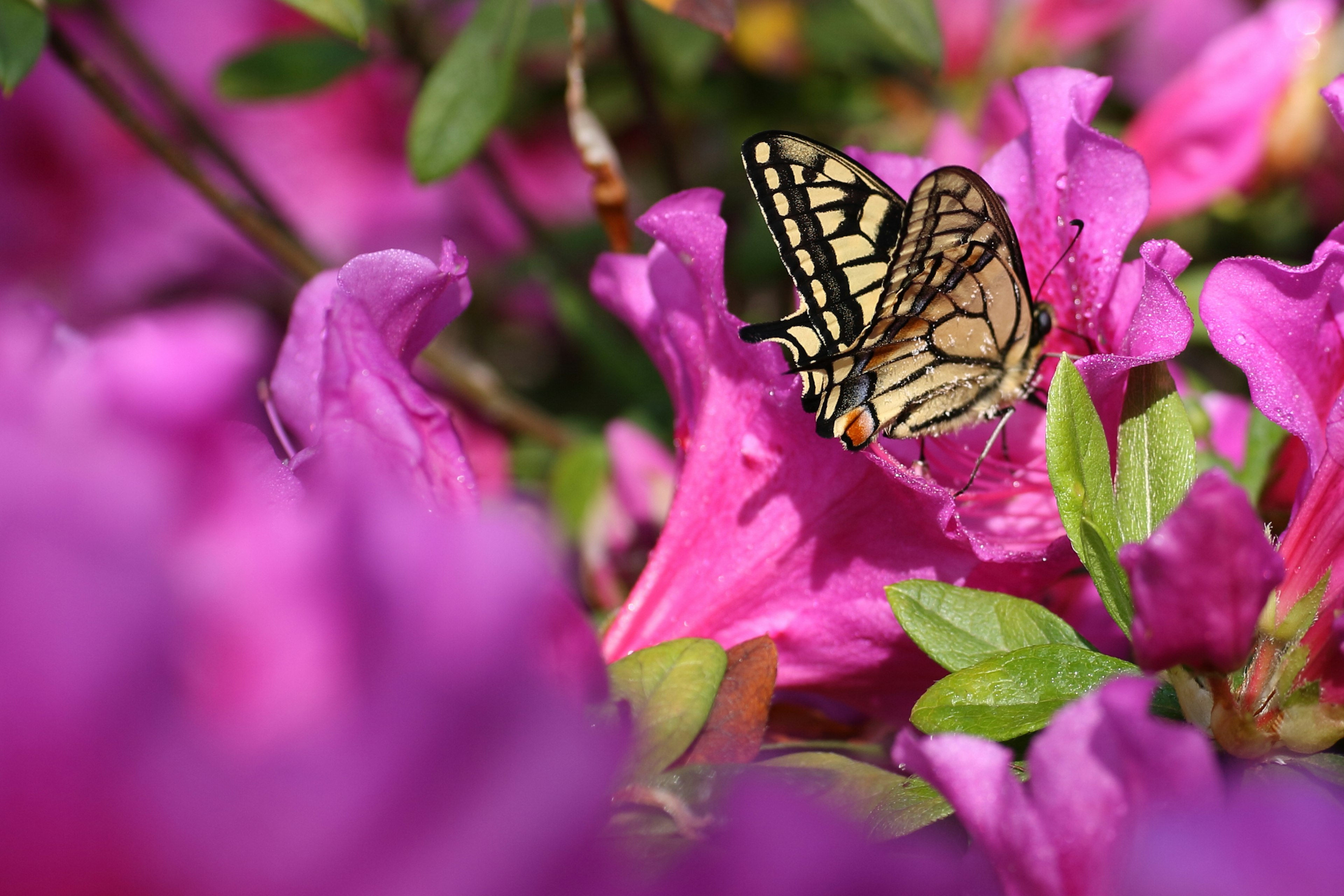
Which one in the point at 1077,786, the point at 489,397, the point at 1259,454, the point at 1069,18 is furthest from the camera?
the point at 1069,18

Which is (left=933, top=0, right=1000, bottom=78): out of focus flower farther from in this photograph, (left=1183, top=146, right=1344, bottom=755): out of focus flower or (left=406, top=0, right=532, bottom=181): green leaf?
(left=1183, top=146, right=1344, bottom=755): out of focus flower

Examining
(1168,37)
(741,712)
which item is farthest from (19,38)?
(1168,37)

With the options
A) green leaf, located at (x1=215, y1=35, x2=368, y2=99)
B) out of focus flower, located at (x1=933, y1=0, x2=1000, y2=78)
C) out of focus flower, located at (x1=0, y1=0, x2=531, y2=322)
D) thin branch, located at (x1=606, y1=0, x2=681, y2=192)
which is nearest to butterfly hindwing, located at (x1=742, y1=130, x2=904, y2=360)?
thin branch, located at (x1=606, y1=0, x2=681, y2=192)

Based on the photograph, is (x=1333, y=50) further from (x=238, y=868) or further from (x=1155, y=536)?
(x=238, y=868)

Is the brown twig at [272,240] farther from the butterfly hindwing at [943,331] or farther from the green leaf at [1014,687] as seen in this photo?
the green leaf at [1014,687]

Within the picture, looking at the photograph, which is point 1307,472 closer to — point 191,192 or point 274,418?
point 274,418

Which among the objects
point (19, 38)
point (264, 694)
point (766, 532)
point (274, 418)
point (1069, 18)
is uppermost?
point (19, 38)

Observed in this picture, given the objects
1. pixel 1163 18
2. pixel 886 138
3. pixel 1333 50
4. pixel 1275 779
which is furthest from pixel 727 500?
pixel 1163 18
